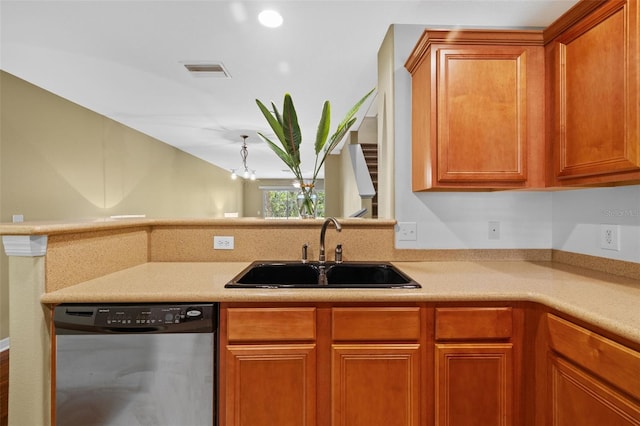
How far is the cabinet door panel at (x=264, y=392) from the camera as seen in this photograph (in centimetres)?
131

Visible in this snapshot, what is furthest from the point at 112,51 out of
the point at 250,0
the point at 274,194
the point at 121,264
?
the point at 274,194

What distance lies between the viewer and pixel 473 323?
1.34m

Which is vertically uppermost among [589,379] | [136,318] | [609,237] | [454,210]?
[454,210]

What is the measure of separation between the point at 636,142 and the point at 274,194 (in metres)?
10.6

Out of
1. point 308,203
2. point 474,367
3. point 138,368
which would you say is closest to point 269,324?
point 138,368

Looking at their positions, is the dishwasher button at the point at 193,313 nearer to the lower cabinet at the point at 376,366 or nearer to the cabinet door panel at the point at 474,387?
the lower cabinet at the point at 376,366

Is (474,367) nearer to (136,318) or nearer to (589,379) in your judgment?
(589,379)

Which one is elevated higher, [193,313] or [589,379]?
[193,313]

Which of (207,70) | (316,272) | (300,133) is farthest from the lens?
(207,70)

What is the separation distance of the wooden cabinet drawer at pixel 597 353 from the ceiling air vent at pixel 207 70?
2.69 meters

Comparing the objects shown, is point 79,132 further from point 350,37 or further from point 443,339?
point 443,339

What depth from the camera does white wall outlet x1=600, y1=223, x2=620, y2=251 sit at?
1580mm

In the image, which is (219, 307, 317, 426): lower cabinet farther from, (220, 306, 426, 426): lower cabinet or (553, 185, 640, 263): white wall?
(553, 185, 640, 263): white wall

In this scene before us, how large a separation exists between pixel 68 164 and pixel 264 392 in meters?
3.44
